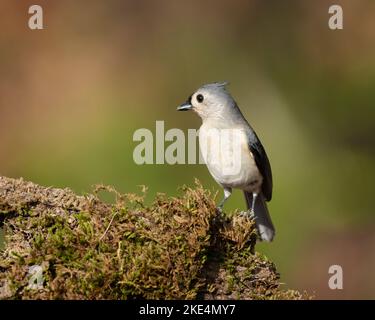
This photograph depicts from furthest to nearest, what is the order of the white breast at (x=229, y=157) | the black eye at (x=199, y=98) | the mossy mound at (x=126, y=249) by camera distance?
the black eye at (x=199, y=98)
the white breast at (x=229, y=157)
the mossy mound at (x=126, y=249)

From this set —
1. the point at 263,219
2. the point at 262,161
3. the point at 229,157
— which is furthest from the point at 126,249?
the point at 263,219

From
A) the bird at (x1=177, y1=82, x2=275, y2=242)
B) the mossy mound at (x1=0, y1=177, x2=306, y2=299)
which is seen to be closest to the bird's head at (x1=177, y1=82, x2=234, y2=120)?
the bird at (x1=177, y1=82, x2=275, y2=242)

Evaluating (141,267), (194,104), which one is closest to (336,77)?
(194,104)

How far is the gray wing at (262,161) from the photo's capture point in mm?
5281

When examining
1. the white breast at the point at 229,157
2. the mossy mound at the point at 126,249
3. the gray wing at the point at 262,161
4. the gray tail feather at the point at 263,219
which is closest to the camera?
the mossy mound at the point at 126,249

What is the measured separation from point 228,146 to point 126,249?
216 centimetres

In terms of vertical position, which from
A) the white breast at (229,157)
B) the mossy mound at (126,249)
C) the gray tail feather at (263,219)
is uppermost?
the white breast at (229,157)

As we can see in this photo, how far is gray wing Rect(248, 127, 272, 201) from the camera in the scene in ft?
17.3

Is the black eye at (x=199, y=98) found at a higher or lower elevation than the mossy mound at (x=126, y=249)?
higher

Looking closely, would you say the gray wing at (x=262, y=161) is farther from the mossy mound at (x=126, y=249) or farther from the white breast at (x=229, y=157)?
the mossy mound at (x=126, y=249)

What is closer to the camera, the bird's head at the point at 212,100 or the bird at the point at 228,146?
the bird at the point at 228,146

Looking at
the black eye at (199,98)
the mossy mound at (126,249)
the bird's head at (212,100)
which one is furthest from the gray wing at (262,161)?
the mossy mound at (126,249)
